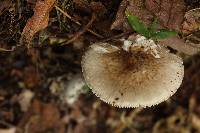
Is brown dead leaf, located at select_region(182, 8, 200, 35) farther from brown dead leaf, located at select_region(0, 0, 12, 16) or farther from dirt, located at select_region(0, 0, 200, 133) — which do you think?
brown dead leaf, located at select_region(0, 0, 12, 16)

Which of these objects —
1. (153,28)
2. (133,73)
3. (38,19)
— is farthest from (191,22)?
(38,19)

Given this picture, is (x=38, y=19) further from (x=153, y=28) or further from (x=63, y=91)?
(x=63, y=91)

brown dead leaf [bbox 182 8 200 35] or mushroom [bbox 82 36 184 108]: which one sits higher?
brown dead leaf [bbox 182 8 200 35]

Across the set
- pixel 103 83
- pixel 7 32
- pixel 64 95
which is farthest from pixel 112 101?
pixel 64 95

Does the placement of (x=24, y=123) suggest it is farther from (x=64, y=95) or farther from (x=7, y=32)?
(x=7, y=32)

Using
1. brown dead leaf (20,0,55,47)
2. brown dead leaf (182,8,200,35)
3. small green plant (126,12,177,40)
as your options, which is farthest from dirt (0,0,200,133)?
brown dead leaf (182,8,200,35)
